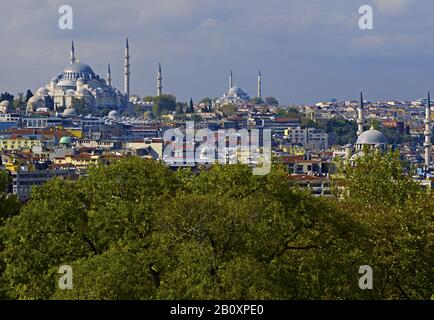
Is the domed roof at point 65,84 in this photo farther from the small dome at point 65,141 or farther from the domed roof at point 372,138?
the domed roof at point 372,138

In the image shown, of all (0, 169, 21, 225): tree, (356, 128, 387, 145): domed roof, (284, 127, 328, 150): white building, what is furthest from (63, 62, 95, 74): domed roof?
(0, 169, 21, 225): tree

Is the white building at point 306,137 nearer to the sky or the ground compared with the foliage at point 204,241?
nearer to the ground

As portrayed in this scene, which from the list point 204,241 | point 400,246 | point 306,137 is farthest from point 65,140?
point 204,241

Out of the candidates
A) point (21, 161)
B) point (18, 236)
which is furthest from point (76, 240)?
point (21, 161)

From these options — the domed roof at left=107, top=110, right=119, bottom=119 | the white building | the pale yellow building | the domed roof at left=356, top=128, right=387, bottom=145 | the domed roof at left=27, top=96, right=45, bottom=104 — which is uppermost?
the domed roof at left=27, top=96, right=45, bottom=104

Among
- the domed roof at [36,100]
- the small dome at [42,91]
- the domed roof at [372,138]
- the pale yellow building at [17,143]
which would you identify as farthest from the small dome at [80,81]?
the domed roof at [372,138]

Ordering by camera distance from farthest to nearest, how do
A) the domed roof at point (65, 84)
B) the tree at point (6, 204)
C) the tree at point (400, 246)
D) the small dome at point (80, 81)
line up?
the small dome at point (80, 81) → the domed roof at point (65, 84) → the tree at point (6, 204) → the tree at point (400, 246)

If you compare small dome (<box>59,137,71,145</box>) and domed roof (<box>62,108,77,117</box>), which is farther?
domed roof (<box>62,108,77,117</box>)

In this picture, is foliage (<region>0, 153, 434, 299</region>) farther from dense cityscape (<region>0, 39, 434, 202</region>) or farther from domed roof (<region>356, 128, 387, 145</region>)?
domed roof (<region>356, 128, 387, 145</region>)

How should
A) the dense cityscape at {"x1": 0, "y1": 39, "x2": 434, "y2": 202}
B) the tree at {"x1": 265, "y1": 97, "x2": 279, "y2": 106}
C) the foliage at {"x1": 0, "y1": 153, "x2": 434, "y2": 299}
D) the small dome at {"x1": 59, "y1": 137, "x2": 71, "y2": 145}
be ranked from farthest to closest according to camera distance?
the tree at {"x1": 265, "y1": 97, "x2": 279, "y2": 106}, the small dome at {"x1": 59, "y1": 137, "x2": 71, "y2": 145}, the dense cityscape at {"x1": 0, "y1": 39, "x2": 434, "y2": 202}, the foliage at {"x1": 0, "y1": 153, "x2": 434, "y2": 299}

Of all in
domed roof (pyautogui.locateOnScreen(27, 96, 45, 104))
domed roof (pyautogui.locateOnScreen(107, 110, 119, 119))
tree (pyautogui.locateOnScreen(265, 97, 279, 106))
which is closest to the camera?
domed roof (pyautogui.locateOnScreen(107, 110, 119, 119))
